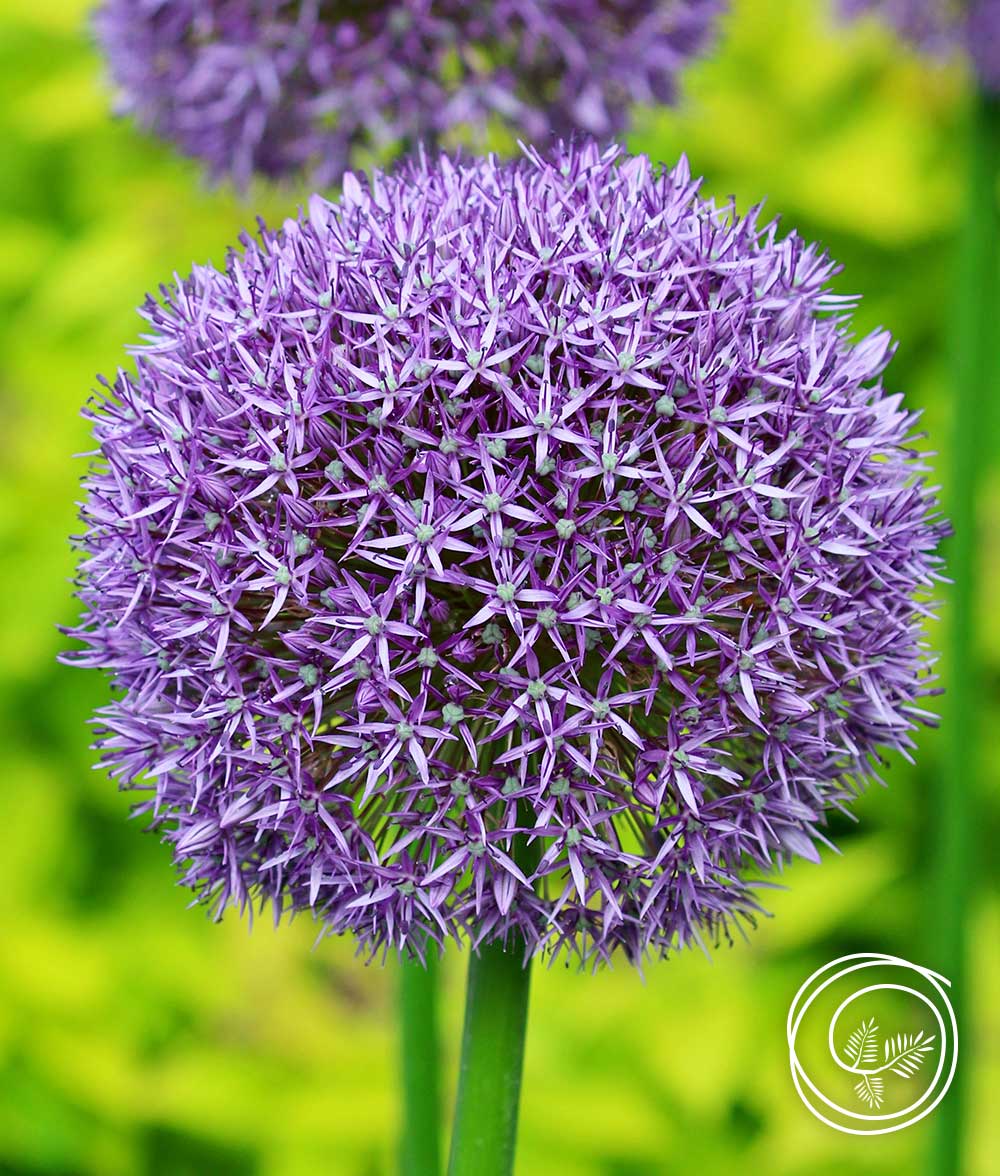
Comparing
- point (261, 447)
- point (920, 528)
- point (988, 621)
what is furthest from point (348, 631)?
point (988, 621)

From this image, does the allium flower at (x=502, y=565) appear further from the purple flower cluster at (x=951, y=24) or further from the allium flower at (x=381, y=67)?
the purple flower cluster at (x=951, y=24)

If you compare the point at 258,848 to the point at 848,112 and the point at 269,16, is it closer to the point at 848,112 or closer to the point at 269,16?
the point at 269,16

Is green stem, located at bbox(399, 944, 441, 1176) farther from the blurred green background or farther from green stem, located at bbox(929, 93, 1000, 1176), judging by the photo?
green stem, located at bbox(929, 93, 1000, 1176)

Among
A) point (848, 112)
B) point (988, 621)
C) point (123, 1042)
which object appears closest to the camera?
point (123, 1042)

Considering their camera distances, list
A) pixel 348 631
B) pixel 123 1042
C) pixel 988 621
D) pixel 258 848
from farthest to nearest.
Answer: pixel 988 621
pixel 123 1042
pixel 258 848
pixel 348 631

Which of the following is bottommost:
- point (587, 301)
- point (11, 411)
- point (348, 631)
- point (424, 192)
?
point (348, 631)
